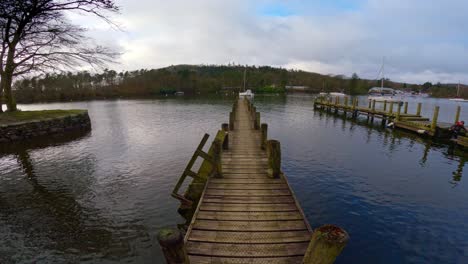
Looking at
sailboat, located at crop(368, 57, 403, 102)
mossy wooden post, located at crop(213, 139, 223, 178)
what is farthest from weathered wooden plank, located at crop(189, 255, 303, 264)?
sailboat, located at crop(368, 57, 403, 102)

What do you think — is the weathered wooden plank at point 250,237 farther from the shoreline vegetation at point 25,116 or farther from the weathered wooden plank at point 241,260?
the shoreline vegetation at point 25,116

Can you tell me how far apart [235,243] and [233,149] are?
26.7ft

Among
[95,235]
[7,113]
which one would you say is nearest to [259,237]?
[95,235]

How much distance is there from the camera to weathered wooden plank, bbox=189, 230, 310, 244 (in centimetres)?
552

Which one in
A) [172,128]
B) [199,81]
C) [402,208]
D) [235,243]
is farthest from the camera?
[199,81]

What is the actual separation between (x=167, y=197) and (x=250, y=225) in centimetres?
612

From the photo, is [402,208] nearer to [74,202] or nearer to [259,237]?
[259,237]

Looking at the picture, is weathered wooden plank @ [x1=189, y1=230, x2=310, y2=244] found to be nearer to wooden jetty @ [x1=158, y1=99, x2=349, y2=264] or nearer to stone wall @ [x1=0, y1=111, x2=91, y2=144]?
wooden jetty @ [x1=158, y1=99, x2=349, y2=264]

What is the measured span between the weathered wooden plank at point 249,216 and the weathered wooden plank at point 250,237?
65cm

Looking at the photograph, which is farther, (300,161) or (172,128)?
(172,128)

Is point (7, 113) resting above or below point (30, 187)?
above

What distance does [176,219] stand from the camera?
373 inches

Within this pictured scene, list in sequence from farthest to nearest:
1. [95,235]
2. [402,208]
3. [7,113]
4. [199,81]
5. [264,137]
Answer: [199,81] < [7,113] < [264,137] < [402,208] < [95,235]

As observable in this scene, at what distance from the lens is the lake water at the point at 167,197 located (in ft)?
25.4
